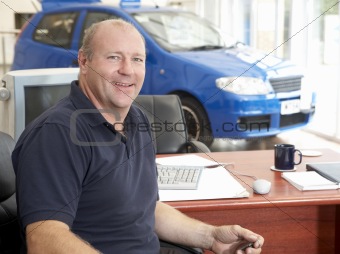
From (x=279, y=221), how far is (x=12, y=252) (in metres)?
0.69

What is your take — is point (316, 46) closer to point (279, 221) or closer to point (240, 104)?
point (240, 104)

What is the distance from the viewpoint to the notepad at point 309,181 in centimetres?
139

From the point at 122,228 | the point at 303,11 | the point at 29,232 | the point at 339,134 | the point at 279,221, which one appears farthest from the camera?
the point at 303,11

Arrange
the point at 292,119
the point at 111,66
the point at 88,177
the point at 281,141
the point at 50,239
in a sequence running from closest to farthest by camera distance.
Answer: the point at 50,239, the point at 88,177, the point at 111,66, the point at 292,119, the point at 281,141

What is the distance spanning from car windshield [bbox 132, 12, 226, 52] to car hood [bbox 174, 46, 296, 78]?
0.12m

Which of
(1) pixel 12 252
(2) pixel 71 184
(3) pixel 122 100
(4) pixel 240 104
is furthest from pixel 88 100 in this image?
(4) pixel 240 104

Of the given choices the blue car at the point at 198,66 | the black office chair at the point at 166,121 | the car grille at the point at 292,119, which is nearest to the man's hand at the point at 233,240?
the black office chair at the point at 166,121

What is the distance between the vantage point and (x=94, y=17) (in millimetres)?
3994

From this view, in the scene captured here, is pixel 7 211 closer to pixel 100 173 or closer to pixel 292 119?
pixel 100 173

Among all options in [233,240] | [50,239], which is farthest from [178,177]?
[50,239]

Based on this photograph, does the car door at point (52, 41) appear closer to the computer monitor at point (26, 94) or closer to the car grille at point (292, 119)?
the car grille at point (292, 119)

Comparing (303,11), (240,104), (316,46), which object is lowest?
(240,104)

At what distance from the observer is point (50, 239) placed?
0.96m

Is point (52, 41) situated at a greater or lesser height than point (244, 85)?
greater
